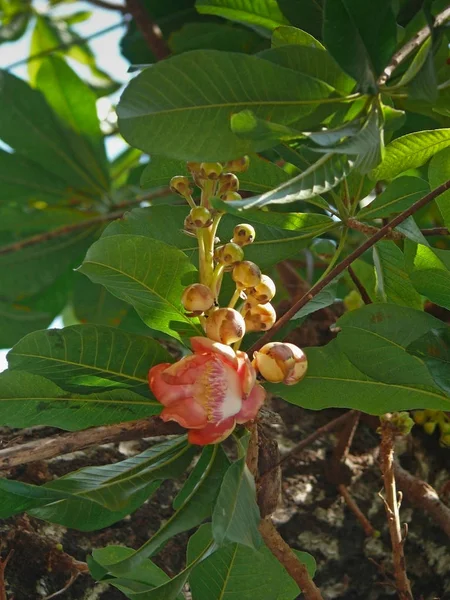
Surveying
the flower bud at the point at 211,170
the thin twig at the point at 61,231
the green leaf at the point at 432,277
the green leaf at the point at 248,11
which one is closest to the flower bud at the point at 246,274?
the flower bud at the point at 211,170

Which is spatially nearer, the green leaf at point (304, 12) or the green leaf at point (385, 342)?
the green leaf at point (385, 342)

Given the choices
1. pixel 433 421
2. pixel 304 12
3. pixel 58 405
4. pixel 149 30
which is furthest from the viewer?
pixel 149 30

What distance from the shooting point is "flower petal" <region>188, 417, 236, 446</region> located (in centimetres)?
81

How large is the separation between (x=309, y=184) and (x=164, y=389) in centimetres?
26

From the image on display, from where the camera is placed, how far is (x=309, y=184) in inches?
29.2

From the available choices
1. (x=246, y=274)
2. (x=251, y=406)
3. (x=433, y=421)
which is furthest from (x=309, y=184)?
(x=433, y=421)

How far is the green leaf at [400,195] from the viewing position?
1082 mm

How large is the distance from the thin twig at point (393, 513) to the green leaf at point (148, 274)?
395 mm

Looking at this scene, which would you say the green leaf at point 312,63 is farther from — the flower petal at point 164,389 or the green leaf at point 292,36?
the flower petal at point 164,389

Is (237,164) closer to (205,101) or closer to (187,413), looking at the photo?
(205,101)

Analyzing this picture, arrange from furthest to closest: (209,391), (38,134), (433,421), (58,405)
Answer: (38,134), (433,421), (58,405), (209,391)

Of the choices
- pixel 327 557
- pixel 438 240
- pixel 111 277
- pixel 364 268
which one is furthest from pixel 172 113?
pixel 438 240

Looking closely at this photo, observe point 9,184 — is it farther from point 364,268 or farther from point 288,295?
point 364,268

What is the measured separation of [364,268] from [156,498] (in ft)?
1.67
